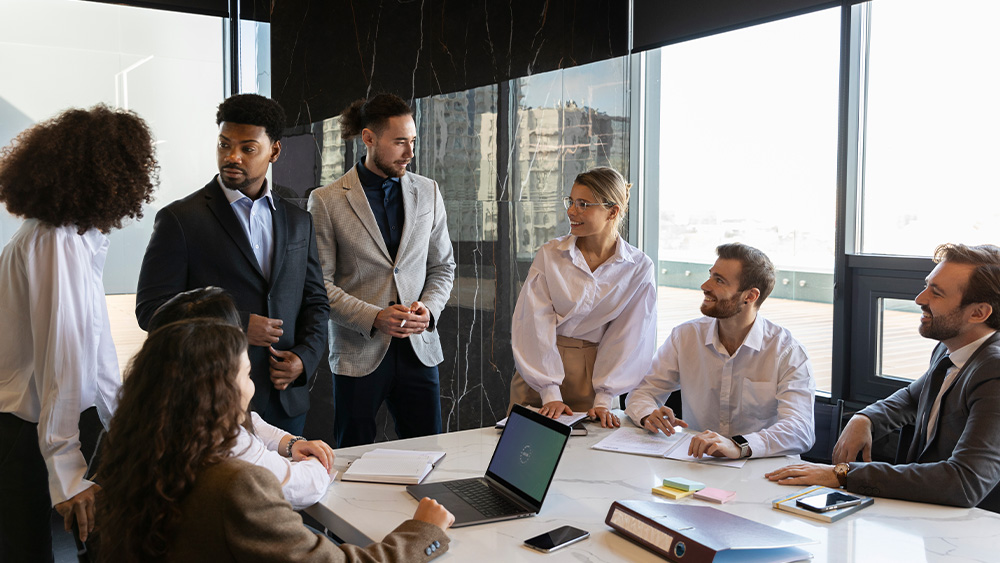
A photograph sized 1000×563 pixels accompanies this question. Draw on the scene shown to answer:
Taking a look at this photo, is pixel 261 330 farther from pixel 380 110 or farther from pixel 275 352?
pixel 380 110

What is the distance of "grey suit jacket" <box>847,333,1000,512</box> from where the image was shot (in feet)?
6.10

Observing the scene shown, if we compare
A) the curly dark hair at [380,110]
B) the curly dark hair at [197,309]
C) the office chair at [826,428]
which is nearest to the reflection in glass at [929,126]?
the office chair at [826,428]

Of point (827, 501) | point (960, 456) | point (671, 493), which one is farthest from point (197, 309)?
point (960, 456)

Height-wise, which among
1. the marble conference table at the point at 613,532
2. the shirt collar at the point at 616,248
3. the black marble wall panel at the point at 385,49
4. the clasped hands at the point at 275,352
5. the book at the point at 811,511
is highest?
the black marble wall panel at the point at 385,49

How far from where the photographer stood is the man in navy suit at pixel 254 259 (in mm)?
2500

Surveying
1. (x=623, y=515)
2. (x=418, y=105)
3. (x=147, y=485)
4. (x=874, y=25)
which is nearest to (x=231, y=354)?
(x=147, y=485)

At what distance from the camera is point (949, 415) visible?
7.00 feet

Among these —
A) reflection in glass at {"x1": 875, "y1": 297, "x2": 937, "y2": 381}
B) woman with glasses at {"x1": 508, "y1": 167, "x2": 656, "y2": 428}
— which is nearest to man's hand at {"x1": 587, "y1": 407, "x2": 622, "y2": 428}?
woman with glasses at {"x1": 508, "y1": 167, "x2": 656, "y2": 428}

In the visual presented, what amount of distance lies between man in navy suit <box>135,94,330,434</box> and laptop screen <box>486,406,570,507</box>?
93 centimetres

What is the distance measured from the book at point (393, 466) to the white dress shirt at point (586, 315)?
70 cm

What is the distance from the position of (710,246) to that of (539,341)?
7.10 feet

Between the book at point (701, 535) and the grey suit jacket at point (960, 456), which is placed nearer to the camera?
the book at point (701, 535)

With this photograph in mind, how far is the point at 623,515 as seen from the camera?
1.65m

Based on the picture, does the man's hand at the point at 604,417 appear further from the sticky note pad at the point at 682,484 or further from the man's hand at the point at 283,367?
the man's hand at the point at 283,367
